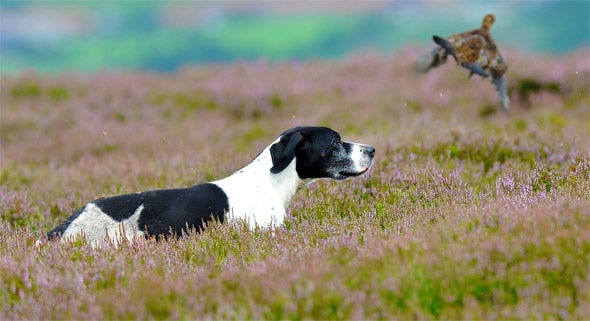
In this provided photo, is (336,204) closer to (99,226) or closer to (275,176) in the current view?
(275,176)

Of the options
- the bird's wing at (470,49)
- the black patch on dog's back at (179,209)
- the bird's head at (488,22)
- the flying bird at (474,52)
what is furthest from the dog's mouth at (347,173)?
the bird's head at (488,22)

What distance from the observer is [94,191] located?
9562 mm

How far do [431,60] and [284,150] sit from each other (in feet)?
12.0

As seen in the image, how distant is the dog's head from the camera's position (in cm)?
684

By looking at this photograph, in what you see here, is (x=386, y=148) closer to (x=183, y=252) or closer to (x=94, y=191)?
(x=94, y=191)

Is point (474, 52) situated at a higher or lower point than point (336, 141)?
higher

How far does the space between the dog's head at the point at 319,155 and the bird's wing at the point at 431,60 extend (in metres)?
2.89

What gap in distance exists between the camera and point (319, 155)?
22.6 ft

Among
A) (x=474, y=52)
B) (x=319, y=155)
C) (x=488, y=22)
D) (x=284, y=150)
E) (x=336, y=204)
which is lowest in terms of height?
(x=336, y=204)

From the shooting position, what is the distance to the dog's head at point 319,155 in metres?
6.84

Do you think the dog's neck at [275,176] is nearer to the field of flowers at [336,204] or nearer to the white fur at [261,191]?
the white fur at [261,191]

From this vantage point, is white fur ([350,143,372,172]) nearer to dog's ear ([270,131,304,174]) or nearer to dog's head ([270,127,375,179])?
dog's head ([270,127,375,179])

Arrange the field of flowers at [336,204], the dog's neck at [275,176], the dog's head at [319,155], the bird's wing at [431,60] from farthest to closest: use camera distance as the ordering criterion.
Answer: the bird's wing at [431,60], the dog's neck at [275,176], the dog's head at [319,155], the field of flowers at [336,204]

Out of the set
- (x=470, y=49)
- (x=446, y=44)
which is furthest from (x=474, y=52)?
(x=446, y=44)
